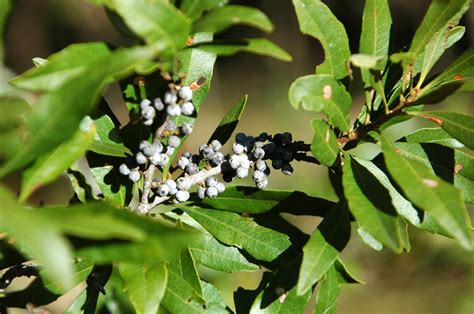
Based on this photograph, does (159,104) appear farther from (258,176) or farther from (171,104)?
(258,176)

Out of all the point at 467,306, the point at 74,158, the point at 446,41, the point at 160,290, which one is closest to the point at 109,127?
the point at 74,158

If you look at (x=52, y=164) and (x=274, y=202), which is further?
(x=274, y=202)

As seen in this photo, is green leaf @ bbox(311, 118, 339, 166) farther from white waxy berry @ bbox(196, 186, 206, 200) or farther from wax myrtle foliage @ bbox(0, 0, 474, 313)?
white waxy berry @ bbox(196, 186, 206, 200)

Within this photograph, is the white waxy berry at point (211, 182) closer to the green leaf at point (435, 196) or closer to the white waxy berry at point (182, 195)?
the white waxy berry at point (182, 195)

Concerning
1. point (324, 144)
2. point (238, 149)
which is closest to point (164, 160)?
point (238, 149)

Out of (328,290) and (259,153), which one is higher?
(259,153)

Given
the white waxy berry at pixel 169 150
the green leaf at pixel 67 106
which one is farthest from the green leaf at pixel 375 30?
the green leaf at pixel 67 106

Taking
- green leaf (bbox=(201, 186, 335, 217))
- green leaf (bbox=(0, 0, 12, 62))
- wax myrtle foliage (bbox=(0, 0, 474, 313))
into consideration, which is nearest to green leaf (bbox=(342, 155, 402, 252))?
wax myrtle foliage (bbox=(0, 0, 474, 313))
